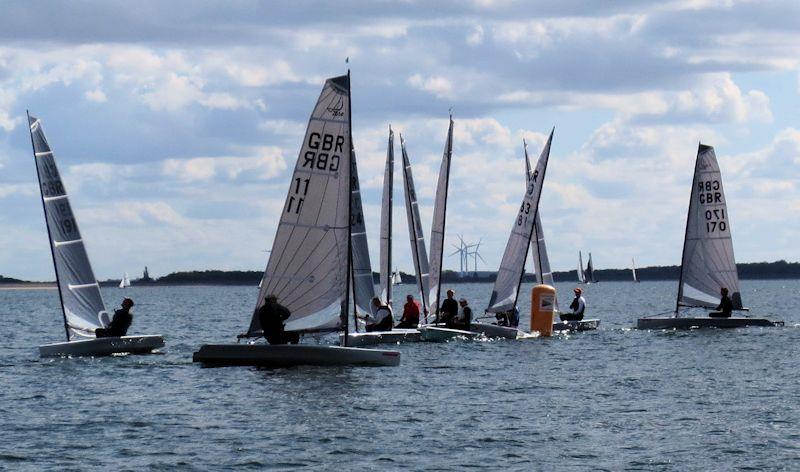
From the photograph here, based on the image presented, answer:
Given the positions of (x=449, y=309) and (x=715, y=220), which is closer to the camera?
(x=449, y=309)

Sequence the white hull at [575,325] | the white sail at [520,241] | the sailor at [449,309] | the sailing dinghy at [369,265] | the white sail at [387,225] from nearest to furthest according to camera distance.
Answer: the sailing dinghy at [369,265] < the sailor at [449,309] < the white sail at [387,225] < the white sail at [520,241] < the white hull at [575,325]

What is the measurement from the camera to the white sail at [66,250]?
3638 centimetres

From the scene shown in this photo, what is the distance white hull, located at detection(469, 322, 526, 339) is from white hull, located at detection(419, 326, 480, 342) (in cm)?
101

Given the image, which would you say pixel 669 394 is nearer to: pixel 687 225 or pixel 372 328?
pixel 372 328

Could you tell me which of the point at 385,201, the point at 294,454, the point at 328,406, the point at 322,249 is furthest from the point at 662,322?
the point at 294,454

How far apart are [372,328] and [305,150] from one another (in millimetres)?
9623

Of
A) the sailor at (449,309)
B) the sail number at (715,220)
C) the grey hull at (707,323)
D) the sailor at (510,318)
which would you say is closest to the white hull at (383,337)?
the sailor at (449,309)

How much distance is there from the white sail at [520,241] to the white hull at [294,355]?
15909 mm

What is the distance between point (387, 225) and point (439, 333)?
564 centimetres

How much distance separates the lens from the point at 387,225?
47.4 meters

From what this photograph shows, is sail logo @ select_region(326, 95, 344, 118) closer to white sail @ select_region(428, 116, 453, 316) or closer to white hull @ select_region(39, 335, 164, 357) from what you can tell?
white hull @ select_region(39, 335, 164, 357)

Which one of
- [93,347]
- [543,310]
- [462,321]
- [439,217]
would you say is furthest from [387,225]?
[93,347]

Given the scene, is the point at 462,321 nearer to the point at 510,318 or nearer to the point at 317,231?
Result: the point at 510,318

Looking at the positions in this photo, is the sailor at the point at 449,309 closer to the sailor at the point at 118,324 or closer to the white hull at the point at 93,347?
the white hull at the point at 93,347
